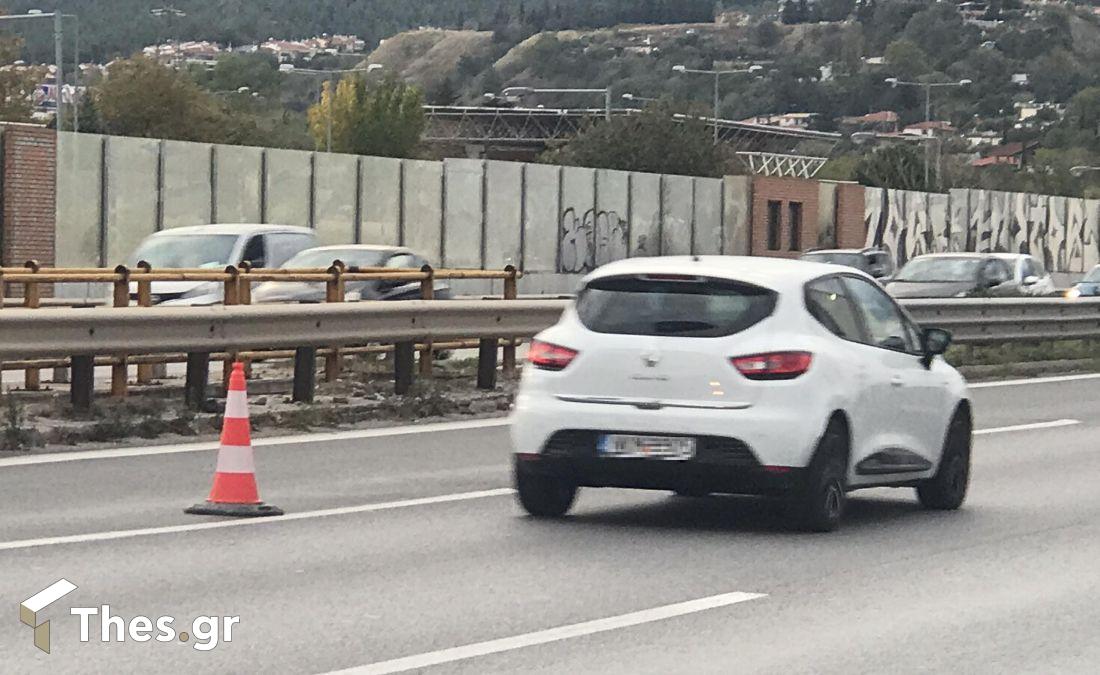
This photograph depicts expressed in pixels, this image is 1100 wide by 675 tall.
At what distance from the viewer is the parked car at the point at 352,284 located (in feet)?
83.1

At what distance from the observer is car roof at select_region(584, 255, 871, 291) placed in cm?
1277

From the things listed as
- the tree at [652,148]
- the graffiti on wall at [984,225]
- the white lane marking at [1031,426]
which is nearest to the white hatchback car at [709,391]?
the white lane marking at [1031,426]

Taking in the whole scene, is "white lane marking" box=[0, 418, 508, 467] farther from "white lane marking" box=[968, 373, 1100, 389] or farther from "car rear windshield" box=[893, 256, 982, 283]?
"car rear windshield" box=[893, 256, 982, 283]

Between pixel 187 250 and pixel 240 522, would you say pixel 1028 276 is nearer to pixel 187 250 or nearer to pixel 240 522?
pixel 187 250

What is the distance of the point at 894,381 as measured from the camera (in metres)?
13.5

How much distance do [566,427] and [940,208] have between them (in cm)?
6255

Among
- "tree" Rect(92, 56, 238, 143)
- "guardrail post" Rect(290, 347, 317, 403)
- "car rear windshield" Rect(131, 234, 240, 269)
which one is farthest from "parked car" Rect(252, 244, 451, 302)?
"tree" Rect(92, 56, 238, 143)

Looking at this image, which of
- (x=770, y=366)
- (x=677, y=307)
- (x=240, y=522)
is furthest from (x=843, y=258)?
(x=240, y=522)

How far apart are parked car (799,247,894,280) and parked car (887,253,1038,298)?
1291 millimetres

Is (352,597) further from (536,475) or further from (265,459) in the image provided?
(265,459)

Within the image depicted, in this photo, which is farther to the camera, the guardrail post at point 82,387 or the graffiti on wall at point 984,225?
the graffiti on wall at point 984,225

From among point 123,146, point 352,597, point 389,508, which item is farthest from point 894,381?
point 123,146

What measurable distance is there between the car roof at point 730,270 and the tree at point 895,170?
91.0m

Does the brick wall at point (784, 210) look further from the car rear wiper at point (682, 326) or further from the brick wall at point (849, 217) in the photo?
the car rear wiper at point (682, 326)
